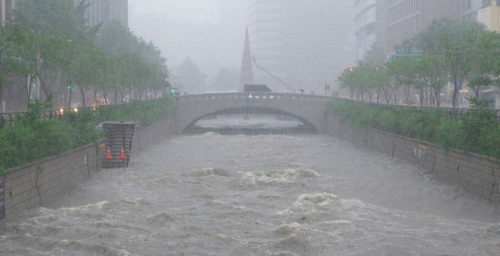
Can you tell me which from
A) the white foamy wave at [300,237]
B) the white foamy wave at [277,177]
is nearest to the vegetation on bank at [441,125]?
the white foamy wave at [277,177]

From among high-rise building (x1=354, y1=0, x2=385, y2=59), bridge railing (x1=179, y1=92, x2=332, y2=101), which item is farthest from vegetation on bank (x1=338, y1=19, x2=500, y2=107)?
high-rise building (x1=354, y1=0, x2=385, y2=59)

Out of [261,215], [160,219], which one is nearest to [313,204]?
[261,215]

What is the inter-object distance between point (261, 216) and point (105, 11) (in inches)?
3979

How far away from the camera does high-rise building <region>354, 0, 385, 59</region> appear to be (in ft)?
495

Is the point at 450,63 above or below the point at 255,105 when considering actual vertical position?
above

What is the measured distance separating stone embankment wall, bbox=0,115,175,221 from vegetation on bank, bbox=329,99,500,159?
1772 centimetres

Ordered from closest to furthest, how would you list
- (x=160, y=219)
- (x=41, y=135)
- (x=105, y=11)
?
(x=160, y=219)
(x=41, y=135)
(x=105, y=11)

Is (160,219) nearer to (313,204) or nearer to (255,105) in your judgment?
(313,204)

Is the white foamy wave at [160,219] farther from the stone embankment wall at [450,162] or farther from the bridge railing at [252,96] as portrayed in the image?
the bridge railing at [252,96]

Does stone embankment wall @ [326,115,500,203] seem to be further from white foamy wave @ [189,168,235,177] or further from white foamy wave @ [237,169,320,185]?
white foamy wave @ [189,168,235,177]

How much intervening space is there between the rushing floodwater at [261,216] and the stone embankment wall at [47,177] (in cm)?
58

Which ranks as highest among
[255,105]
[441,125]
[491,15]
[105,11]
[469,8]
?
[105,11]

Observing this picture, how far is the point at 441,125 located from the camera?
3531 cm

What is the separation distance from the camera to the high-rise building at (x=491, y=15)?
275 feet
